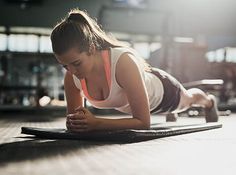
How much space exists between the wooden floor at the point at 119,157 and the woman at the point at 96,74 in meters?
0.09

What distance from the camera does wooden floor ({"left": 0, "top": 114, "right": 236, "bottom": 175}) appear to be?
2.39 feet

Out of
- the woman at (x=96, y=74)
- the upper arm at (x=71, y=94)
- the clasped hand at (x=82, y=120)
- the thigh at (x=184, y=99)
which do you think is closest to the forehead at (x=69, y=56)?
the woman at (x=96, y=74)

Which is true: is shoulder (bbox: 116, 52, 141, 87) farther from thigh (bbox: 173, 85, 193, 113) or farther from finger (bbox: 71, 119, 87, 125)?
thigh (bbox: 173, 85, 193, 113)

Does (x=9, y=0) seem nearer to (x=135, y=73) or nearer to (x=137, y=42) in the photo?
(x=137, y=42)

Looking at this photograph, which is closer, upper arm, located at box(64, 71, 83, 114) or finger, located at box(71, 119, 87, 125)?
finger, located at box(71, 119, 87, 125)

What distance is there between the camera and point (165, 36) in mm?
4586

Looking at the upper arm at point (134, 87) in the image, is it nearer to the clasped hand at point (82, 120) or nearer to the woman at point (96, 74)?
the woman at point (96, 74)

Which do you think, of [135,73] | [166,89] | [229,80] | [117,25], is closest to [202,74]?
[229,80]

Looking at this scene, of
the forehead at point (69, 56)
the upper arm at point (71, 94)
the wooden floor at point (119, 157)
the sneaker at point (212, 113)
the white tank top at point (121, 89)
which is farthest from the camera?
the sneaker at point (212, 113)

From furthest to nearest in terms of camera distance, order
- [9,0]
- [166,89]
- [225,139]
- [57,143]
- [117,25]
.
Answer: [117,25]
[9,0]
[166,89]
[225,139]
[57,143]

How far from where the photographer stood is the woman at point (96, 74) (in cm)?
114

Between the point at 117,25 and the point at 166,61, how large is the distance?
3.04 m

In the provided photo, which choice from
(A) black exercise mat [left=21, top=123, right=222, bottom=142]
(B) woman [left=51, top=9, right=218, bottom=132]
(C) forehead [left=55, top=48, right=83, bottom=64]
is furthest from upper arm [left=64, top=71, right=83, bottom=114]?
(C) forehead [left=55, top=48, right=83, bottom=64]

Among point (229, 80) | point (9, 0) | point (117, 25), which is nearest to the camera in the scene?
point (229, 80)
